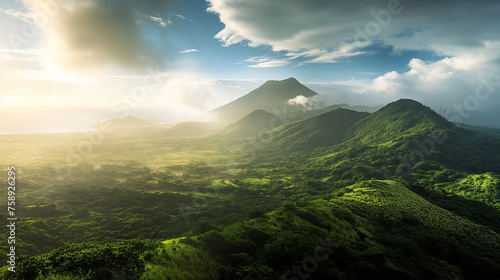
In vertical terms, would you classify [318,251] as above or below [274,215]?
above

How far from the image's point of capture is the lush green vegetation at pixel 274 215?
2141 cm

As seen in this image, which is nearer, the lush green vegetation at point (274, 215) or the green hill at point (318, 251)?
the green hill at point (318, 251)

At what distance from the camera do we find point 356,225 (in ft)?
143

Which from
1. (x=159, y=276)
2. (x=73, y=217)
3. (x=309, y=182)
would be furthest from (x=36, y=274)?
(x=309, y=182)

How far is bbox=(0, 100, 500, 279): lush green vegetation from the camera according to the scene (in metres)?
21.4

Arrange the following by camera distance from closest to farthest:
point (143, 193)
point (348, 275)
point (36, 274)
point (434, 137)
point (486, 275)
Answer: point (36, 274) → point (348, 275) → point (486, 275) → point (143, 193) → point (434, 137)

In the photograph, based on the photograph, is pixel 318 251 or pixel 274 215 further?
pixel 274 215

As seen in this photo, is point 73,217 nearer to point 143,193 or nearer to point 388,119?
point 143,193

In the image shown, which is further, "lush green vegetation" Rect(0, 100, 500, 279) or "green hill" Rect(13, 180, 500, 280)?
"lush green vegetation" Rect(0, 100, 500, 279)

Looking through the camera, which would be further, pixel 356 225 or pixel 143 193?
pixel 143 193

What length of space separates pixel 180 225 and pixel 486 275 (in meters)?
60.4

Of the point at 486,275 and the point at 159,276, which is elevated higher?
the point at 159,276

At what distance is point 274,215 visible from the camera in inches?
1580

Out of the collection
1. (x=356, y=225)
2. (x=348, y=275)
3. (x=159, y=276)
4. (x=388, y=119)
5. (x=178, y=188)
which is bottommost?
(x=178, y=188)
